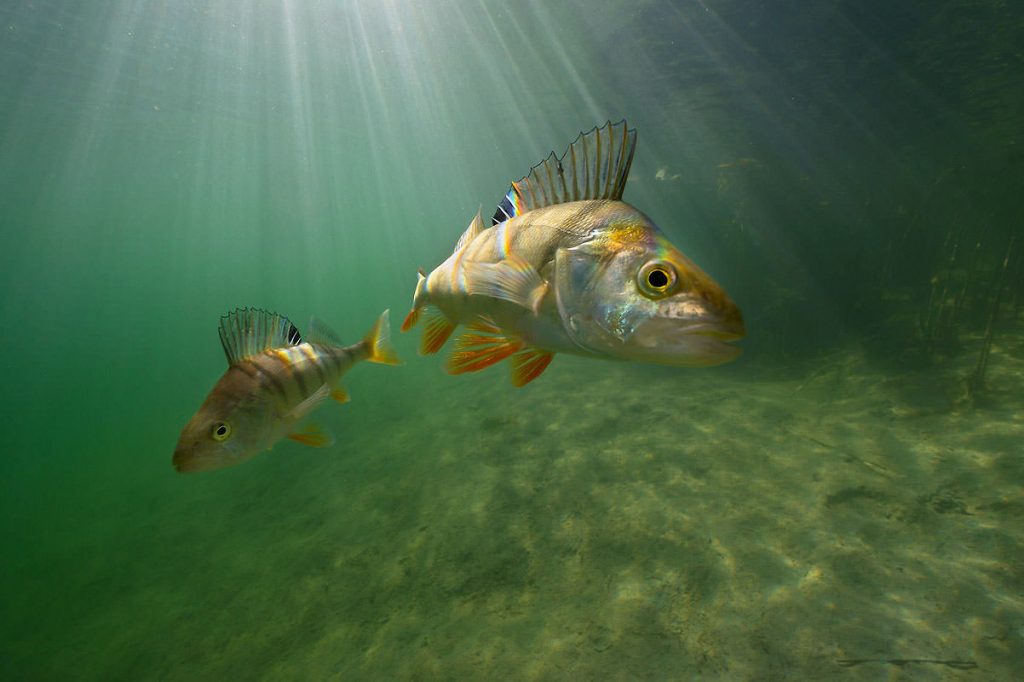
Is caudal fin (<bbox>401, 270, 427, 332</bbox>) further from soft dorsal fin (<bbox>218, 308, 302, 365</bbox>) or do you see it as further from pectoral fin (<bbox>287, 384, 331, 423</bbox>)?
soft dorsal fin (<bbox>218, 308, 302, 365</bbox>)

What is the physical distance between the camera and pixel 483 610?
4332 mm

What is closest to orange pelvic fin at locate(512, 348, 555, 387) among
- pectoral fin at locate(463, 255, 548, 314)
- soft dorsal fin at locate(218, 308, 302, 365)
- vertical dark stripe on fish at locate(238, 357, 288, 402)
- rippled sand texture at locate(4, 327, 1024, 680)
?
pectoral fin at locate(463, 255, 548, 314)

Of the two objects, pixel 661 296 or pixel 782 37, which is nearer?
pixel 661 296

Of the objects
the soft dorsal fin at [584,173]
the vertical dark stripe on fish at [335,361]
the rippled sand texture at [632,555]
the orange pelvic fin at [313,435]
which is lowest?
the rippled sand texture at [632,555]

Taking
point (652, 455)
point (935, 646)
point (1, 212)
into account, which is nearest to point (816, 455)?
point (652, 455)

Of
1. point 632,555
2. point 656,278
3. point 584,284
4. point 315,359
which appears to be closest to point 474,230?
point 584,284

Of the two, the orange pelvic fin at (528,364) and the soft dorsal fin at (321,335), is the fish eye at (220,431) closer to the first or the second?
the soft dorsal fin at (321,335)

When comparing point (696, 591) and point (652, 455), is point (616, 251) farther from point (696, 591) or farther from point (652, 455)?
point (652, 455)

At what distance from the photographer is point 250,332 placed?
294 cm

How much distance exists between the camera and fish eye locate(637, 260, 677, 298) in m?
1.27

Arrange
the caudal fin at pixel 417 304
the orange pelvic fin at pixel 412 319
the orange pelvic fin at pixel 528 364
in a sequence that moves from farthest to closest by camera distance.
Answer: the orange pelvic fin at pixel 412 319 < the caudal fin at pixel 417 304 < the orange pelvic fin at pixel 528 364

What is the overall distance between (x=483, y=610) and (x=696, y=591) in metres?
1.95

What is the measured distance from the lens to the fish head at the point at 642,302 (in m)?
1.23

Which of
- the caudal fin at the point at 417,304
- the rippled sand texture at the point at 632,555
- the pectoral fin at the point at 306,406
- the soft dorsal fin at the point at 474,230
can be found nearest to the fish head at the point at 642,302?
the soft dorsal fin at the point at 474,230
